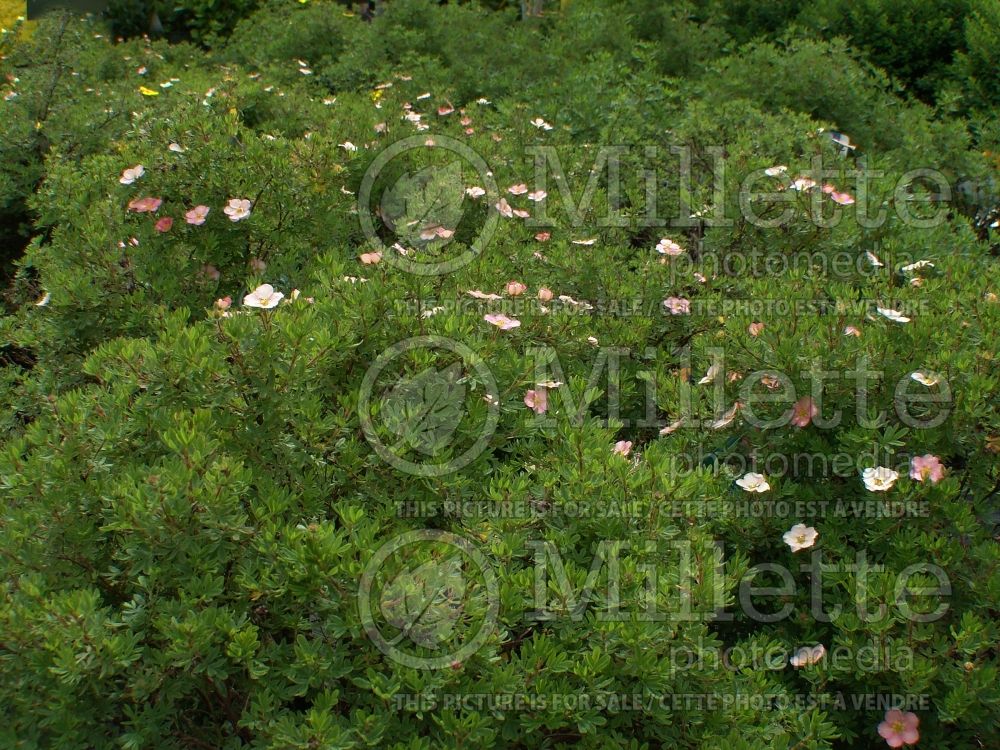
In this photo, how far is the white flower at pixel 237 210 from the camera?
3.16m

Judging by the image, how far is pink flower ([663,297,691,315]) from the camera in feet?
11.3

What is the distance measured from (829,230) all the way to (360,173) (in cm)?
218

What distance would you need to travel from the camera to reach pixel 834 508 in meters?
2.60

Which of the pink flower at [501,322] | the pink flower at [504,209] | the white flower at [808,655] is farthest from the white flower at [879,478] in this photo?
the pink flower at [504,209]

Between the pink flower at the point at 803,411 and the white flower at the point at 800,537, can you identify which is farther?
the pink flower at the point at 803,411

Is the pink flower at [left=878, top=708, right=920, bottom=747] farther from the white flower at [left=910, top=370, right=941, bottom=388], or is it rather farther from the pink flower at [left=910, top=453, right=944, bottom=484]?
the white flower at [left=910, top=370, right=941, bottom=388]

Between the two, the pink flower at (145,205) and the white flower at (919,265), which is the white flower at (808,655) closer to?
the white flower at (919,265)

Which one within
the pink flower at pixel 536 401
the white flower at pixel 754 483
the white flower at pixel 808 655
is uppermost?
the pink flower at pixel 536 401

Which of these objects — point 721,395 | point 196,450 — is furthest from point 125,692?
point 721,395

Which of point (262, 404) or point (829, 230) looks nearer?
point (262, 404)

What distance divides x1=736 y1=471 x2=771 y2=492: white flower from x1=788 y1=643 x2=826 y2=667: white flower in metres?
0.43

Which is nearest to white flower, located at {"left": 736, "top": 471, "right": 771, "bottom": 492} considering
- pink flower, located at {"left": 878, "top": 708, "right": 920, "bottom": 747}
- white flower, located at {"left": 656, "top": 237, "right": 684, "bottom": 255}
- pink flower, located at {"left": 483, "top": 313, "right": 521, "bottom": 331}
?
pink flower, located at {"left": 878, "top": 708, "right": 920, "bottom": 747}

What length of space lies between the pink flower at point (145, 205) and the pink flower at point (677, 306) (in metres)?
1.94

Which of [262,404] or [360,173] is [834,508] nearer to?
[262,404]
